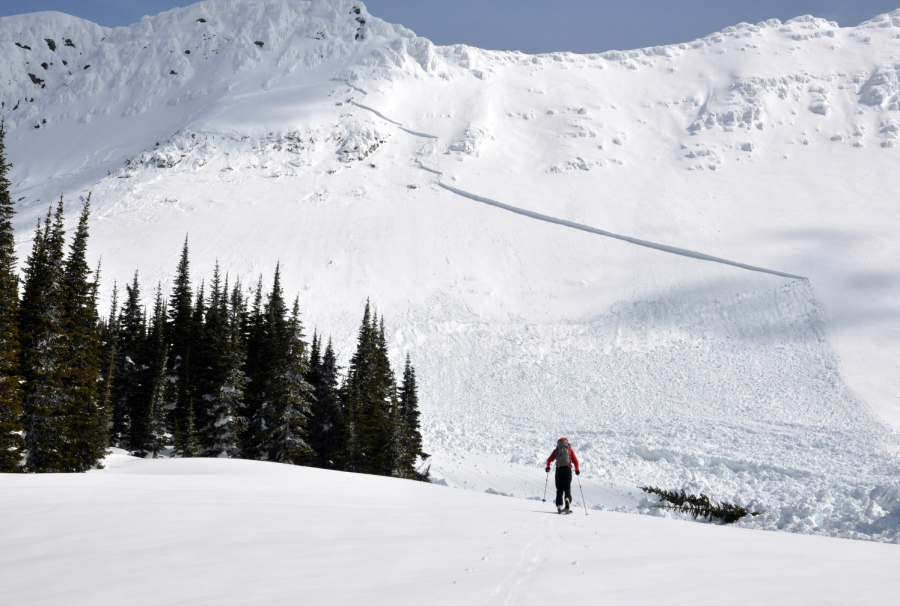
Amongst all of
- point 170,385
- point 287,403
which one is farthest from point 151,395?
point 287,403

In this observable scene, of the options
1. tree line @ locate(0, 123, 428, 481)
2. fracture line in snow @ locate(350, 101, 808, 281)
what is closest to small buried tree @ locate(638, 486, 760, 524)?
tree line @ locate(0, 123, 428, 481)

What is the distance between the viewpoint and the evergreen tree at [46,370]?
2306 centimetres

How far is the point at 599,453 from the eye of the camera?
45.7 meters

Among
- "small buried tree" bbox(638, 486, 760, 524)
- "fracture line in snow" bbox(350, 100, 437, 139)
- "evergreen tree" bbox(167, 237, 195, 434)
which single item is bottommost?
"small buried tree" bbox(638, 486, 760, 524)

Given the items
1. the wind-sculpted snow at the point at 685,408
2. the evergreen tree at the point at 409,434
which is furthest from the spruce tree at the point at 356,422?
the wind-sculpted snow at the point at 685,408

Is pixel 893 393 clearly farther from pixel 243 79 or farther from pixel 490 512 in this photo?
pixel 243 79

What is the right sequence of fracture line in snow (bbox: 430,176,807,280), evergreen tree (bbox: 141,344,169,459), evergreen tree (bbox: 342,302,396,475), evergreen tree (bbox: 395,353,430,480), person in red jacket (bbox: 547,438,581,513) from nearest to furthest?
person in red jacket (bbox: 547,438,581,513)
evergreen tree (bbox: 141,344,169,459)
evergreen tree (bbox: 395,353,430,480)
evergreen tree (bbox: 342,302,396,475)
fracture line in snow (bbox: 430,176,807,280)

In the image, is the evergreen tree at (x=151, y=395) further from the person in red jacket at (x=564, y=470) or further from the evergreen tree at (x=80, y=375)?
the person in red jacket at (x=564, y=470)

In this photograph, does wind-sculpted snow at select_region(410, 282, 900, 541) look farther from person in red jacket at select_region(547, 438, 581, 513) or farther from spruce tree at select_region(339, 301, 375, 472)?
person in red jacket at select_region(547, 438, 581, 513)

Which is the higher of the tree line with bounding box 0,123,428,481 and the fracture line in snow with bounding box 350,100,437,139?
the fracture line in snow with bounding box 350,100,437,139

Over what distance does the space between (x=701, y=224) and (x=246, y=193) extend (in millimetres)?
84120

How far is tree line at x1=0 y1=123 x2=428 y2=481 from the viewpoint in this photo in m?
23.2

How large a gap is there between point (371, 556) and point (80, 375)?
2198 cm

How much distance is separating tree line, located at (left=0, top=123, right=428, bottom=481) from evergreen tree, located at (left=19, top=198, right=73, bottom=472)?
0.15 ft
